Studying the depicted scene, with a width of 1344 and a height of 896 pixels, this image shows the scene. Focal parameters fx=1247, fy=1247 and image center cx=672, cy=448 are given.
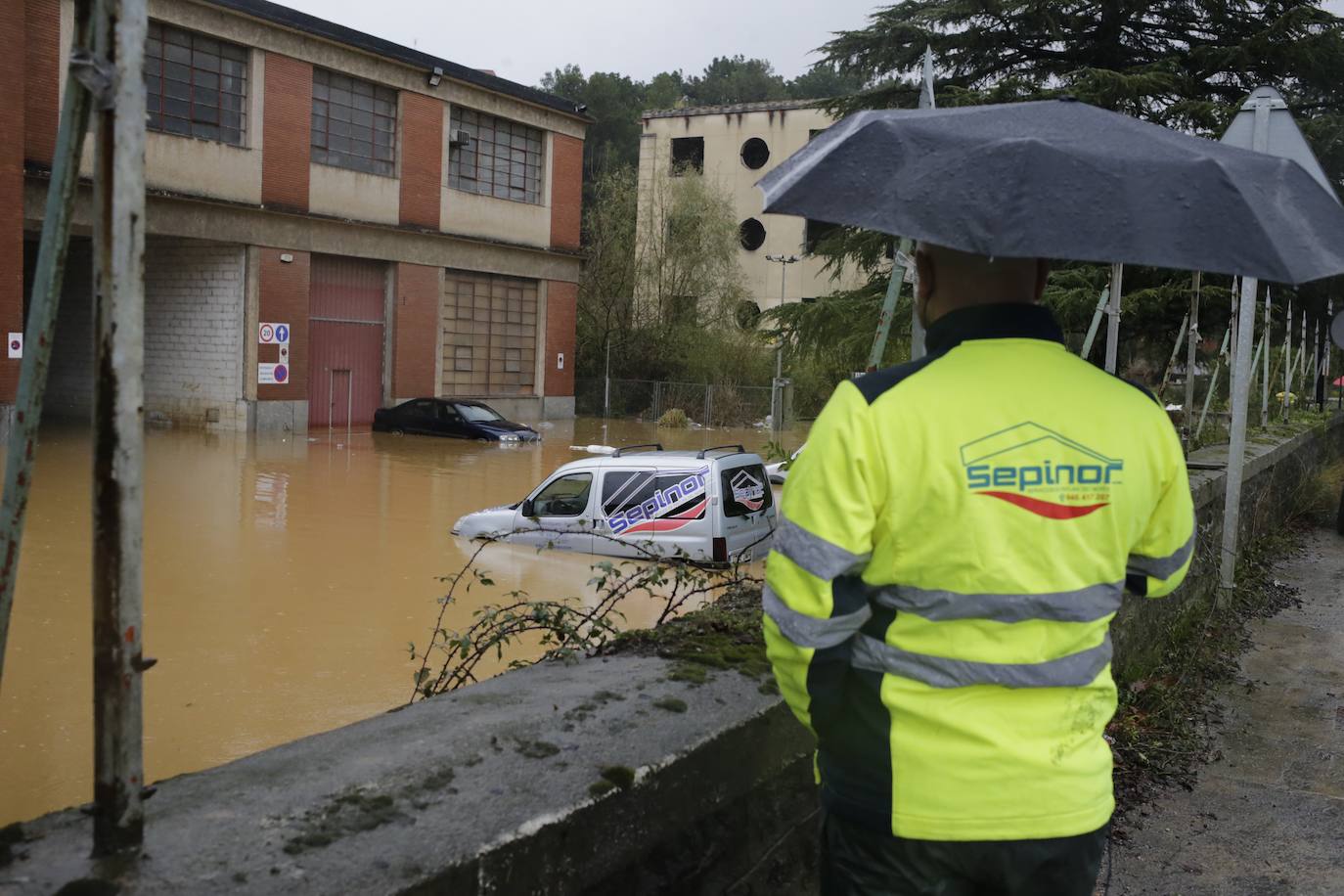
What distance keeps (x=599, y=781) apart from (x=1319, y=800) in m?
3.49

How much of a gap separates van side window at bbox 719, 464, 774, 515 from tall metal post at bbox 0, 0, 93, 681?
11777 millimetres

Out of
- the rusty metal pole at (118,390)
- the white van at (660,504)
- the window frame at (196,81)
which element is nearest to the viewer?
the rusty metal pole at (118,390)

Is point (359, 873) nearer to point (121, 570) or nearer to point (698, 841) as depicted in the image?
point (121, 570)

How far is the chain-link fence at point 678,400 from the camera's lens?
38.4 metres

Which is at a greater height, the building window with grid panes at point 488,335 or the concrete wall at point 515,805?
the building window with grid panes at point 488,335

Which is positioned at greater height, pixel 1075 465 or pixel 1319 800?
pixel 1075 465

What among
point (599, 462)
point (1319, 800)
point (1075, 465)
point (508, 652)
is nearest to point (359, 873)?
point (1075, 465)

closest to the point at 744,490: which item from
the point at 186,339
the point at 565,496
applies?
the point at 565,496

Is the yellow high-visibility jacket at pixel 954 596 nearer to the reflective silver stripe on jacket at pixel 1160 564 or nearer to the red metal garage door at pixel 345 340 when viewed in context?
the reflective silver stripe on jacket at pixel 1160 564

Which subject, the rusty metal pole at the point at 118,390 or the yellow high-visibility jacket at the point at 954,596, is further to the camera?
the yellow high-visibility jacket at the point at 954,596

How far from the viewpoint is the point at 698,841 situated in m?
2.55

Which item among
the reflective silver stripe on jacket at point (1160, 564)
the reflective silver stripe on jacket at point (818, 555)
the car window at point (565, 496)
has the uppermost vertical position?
the reflective silver stripe on jacket at point (818, 555)

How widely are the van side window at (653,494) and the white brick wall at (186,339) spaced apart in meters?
17.5

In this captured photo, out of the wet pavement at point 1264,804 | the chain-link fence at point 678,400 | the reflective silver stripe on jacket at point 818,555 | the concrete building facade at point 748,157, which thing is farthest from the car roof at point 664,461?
the concrete building facade at point 748,157
